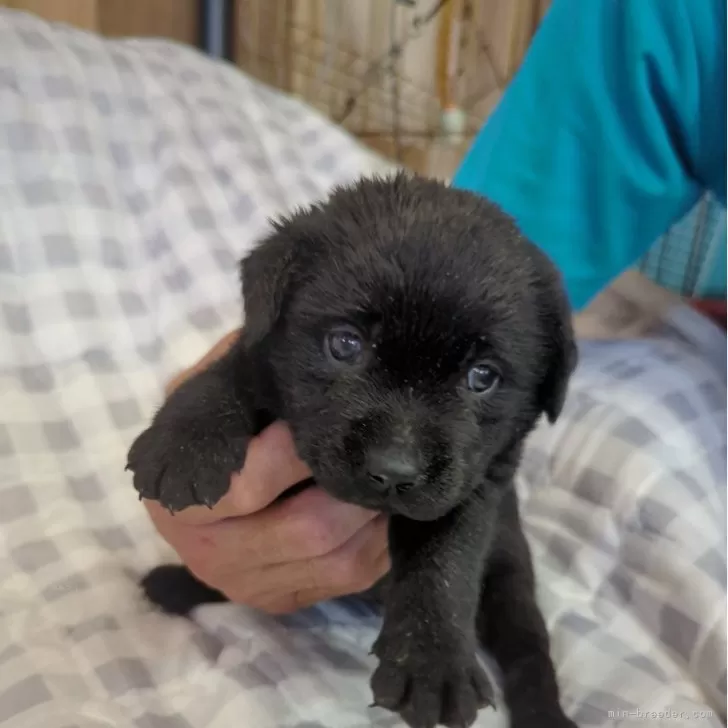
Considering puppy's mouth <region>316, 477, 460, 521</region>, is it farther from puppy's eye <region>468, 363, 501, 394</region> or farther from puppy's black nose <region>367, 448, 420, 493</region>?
puppy's eye <region>468, 363, 501, 394</region>

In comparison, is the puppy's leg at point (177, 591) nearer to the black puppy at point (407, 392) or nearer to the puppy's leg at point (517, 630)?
the black puppy at point (407, 392)

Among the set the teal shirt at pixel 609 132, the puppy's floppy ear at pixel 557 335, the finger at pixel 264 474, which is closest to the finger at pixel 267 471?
the finger at pixel 264 474


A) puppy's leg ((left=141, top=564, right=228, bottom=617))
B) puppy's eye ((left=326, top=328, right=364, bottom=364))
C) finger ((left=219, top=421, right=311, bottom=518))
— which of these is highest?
puppy's eye ((left=326, top=328, right=364, bottom=364))

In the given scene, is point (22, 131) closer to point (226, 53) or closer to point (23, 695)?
point (23, 695)

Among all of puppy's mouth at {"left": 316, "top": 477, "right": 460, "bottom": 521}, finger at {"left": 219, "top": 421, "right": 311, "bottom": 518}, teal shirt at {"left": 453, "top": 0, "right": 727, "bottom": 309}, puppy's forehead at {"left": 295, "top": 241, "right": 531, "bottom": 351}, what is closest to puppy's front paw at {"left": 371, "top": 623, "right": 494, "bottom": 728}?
puppy's mouth at {"left": 316, "top": 477, "right": 460, "bottom": 521}

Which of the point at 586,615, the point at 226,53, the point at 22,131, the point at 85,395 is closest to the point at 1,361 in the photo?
the point at 85,395

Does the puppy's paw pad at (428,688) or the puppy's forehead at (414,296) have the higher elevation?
the puppy's forehead at (414,296)

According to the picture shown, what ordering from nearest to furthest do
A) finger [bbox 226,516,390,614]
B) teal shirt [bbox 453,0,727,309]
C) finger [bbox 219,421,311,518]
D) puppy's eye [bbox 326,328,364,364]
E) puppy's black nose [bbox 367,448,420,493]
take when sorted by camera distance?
puppy's black nose [bbox 367,448,420,493] → puppy's eye [bbox 326,328,364,364] → finger [bbox 219,421,311,518] → finger [bbox 226,516,390,614] → teal shirt [bbox 453,0,727,309]
